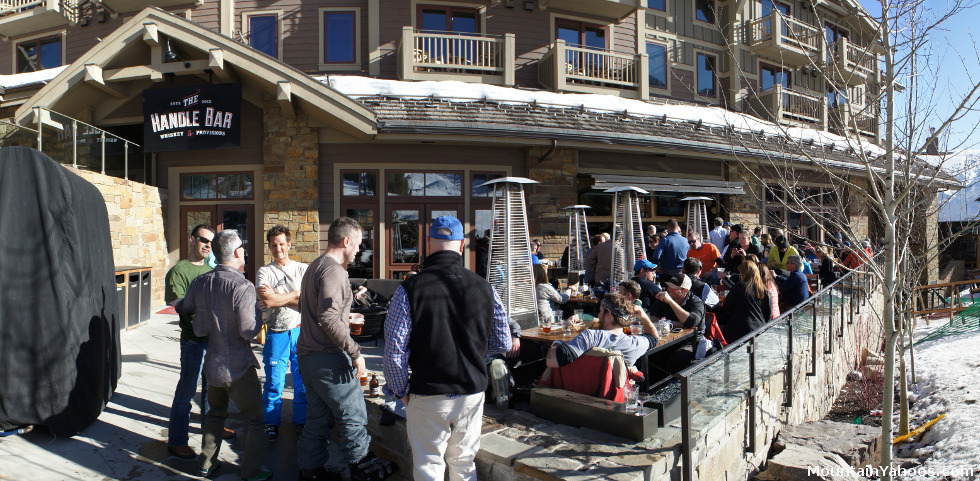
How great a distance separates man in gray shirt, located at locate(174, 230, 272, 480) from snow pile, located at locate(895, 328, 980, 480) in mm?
6425

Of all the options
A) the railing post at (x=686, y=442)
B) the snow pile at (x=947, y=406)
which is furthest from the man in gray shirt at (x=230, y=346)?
the snow pile at (x=947, y=406)

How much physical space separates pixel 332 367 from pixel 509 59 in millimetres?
10375

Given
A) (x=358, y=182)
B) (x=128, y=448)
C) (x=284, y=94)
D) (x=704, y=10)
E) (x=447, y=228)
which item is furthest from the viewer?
(x=704, y=10)

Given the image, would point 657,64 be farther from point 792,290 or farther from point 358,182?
point 792,290

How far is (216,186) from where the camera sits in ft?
37.9

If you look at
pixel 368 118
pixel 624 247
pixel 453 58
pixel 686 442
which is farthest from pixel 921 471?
pixel 453 58

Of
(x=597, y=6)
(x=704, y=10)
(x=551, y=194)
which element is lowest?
(x=551, y=194)

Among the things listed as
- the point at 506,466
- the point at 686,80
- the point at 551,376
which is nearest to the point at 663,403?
the point at 551,376

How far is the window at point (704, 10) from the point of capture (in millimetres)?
Result: 17047

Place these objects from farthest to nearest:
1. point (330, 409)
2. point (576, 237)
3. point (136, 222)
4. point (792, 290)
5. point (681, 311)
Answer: point (576, 237)
point (136, 222)
point (792, 290)
point (681, 311)
point (330, 409)

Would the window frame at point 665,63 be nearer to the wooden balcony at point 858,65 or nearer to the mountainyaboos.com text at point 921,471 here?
the wooden balcony at point 858,65

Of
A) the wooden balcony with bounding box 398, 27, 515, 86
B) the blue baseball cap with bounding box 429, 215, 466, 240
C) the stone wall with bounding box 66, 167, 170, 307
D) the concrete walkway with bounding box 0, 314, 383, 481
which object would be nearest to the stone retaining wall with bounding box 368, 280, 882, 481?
the concrete walkway with bounding box 0, 314, 383, 481

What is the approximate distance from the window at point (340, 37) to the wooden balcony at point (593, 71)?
431cm

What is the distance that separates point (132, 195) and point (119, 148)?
3.12 ft
